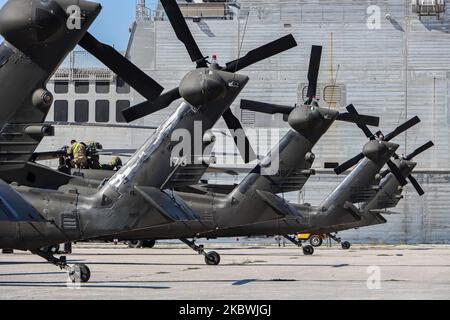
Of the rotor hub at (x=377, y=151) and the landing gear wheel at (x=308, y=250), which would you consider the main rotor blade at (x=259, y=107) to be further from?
the rotor hub at (x=377, y=151)

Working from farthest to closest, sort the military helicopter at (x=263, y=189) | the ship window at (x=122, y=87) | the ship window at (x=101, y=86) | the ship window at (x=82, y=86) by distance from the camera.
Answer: the ship window at (x=82, y=86) → the ship window at (x=101, y=86) → the ship window at (x=122, y=87) → the military helicopter at (x=263, y=189)

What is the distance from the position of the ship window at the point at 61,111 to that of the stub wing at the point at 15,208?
48.9 metres

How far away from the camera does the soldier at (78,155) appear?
32656 millimetres

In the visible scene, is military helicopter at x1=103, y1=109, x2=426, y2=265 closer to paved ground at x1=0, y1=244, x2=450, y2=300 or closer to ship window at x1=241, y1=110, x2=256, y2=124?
paved ground at x1=0, y1=244, x2=450, y2=300

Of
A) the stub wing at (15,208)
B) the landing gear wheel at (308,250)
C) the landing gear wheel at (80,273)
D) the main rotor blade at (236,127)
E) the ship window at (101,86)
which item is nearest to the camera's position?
the stub wing at (15,208)

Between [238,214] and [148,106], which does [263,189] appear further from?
[148,106]

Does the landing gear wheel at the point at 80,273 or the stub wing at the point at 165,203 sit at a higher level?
the stub wing at the point at 165,203

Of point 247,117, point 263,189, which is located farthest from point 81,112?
point 263,189

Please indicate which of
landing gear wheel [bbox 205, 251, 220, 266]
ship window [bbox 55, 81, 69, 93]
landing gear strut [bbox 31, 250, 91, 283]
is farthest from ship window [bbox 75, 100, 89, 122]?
landing gear strut [bbox 31, 250, 91, 283]

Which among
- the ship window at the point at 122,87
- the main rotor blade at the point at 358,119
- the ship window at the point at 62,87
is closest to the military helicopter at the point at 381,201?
the main rotor blade at the point at 358,119

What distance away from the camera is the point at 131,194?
22.0m

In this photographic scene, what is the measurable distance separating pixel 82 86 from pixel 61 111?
9.35ft

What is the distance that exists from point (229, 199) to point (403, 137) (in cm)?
3630

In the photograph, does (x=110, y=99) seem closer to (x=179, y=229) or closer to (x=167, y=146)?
(x=179, y=229)
